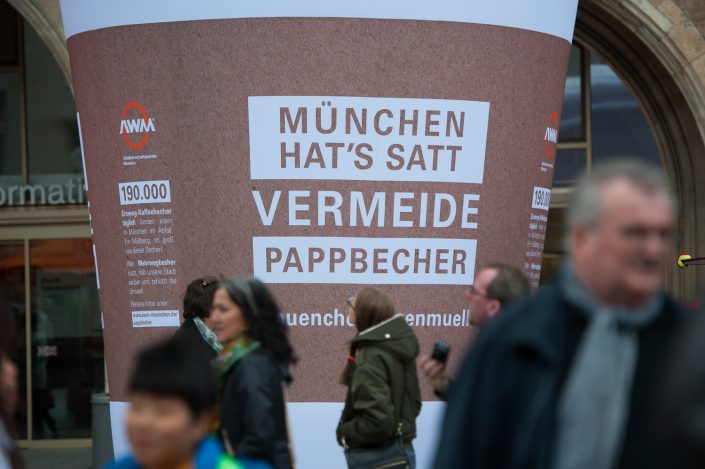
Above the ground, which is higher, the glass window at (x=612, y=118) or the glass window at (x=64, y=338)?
the glass window at (x=612, y=118)

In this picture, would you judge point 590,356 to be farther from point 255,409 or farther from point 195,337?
point 195,337

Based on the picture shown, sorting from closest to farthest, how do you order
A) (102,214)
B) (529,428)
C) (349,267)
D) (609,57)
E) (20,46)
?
1. (529,428)
2. (349,267)
3. (102,214)
4. (609,57)
5. (20,46)

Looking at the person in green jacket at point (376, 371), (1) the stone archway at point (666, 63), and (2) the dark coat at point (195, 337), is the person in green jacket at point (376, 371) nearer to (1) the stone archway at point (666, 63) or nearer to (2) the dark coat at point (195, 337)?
(2) the dark coat at point (195, 337)

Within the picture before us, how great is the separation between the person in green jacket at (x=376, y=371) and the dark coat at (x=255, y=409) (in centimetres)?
134

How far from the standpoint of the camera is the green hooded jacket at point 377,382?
17.5 ft

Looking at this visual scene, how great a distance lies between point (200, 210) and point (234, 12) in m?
1.04

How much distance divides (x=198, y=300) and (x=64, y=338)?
25.9 ft

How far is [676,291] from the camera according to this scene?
13.2 meters

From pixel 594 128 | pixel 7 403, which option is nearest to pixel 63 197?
pixel 594 128

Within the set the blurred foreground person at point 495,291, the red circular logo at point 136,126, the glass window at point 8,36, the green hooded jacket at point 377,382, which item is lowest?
the green hooded jacket at point 377,382

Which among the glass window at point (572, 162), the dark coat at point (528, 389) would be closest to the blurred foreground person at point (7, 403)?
the dark coat at point (528, 389)

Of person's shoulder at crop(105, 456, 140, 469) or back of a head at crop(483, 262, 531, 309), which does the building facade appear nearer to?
back of a head at crop(483, 262, 531, 309)

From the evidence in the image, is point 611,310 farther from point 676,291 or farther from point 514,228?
point 676,291

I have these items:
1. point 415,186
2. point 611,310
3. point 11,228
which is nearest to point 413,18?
point 415,186
